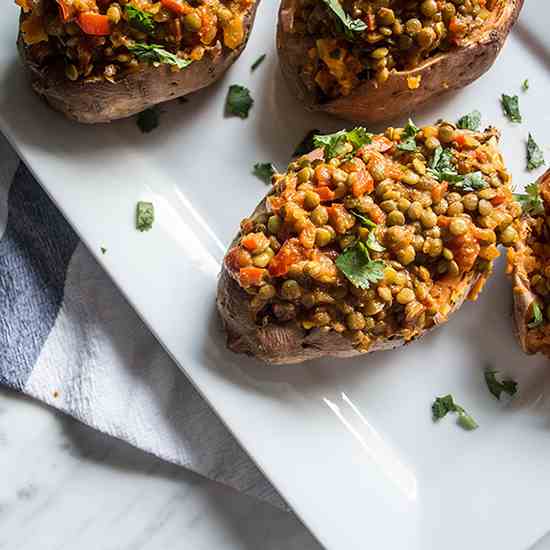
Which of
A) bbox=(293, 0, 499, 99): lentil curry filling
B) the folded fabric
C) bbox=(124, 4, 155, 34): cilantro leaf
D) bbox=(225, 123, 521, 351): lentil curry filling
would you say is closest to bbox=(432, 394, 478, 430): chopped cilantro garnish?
bbox=(225, 123, 521, 351): lentil curry filling

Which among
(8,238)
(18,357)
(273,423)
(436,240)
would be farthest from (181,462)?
(436,240)

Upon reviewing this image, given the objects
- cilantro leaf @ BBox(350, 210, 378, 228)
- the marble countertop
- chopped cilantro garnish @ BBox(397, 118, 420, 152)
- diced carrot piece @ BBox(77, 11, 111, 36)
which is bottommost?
the marble countertop

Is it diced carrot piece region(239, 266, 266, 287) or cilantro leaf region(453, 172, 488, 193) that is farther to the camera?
cilantro leaf region(453, 172, 488, 193)

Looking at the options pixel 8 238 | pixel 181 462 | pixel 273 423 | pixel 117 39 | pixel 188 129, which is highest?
pixel 117 39

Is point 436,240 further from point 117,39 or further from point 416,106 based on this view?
point 117,39

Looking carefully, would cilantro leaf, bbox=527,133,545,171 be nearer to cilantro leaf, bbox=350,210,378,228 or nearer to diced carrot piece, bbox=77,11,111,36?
cilantro leaf, bbox=350,210,378,228

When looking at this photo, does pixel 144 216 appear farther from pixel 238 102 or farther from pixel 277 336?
pixel 277 336
